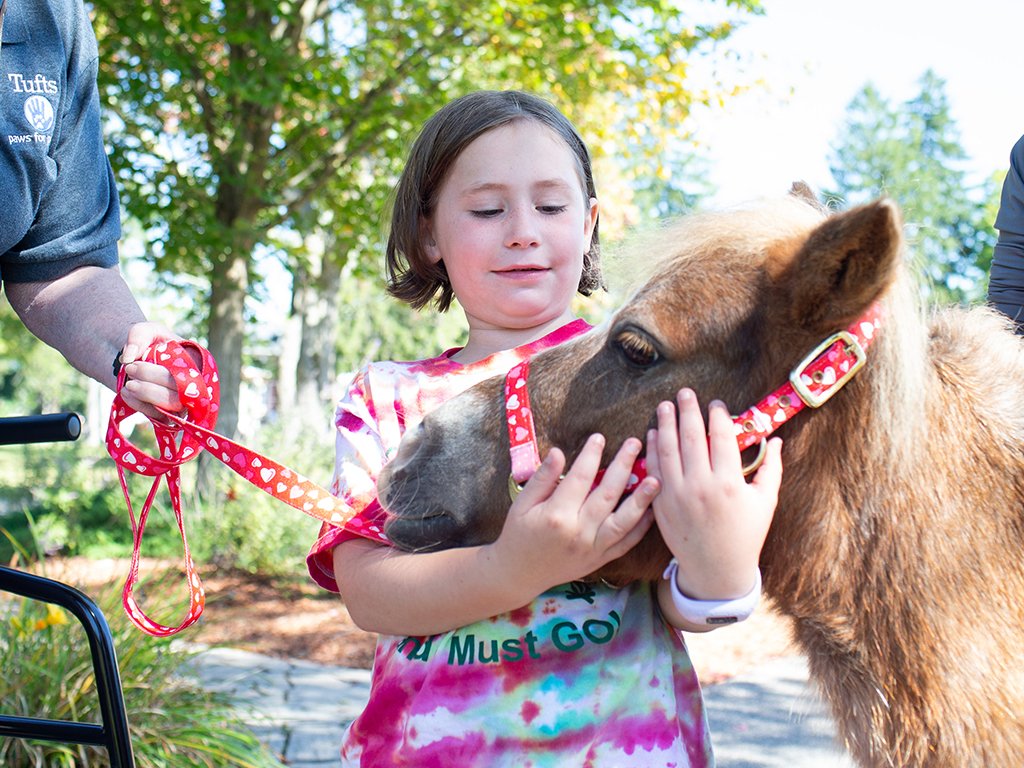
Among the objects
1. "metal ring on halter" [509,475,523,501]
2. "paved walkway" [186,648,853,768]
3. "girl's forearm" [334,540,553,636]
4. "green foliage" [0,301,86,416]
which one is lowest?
"green foliage" [0,301,86,416]

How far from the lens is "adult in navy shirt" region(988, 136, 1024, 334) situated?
2566 millimetres

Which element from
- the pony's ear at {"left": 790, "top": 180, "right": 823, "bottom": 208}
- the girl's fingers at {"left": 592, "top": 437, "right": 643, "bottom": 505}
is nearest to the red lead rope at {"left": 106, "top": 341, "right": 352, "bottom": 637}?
the girl's fingers at {"left": 592, "top": 437, "right": 643, "bottom": 505}

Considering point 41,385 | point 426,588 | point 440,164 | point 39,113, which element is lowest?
point 41,385

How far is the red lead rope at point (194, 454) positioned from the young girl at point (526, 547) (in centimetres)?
11

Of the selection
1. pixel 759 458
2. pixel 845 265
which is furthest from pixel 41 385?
pixel 845 265

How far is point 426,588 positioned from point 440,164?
113 centimetres

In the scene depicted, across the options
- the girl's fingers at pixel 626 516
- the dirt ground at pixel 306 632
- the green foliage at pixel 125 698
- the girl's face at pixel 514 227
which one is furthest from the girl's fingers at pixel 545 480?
the dirt ground at pixel 306 632

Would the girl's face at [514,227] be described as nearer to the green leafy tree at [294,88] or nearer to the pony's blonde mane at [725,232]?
the pony's blonde mane at [725,232]

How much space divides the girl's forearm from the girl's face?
0.67m

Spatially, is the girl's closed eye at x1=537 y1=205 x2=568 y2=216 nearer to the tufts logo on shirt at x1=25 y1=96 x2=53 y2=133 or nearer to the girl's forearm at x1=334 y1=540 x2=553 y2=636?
the girl's forearm at x1=334 y1=540 x2=553 y2=636

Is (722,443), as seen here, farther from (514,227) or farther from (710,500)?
(514,227)

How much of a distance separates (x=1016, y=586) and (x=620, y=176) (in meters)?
14.7

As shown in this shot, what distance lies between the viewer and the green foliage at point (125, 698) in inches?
148

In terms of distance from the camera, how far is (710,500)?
148 centimetres
